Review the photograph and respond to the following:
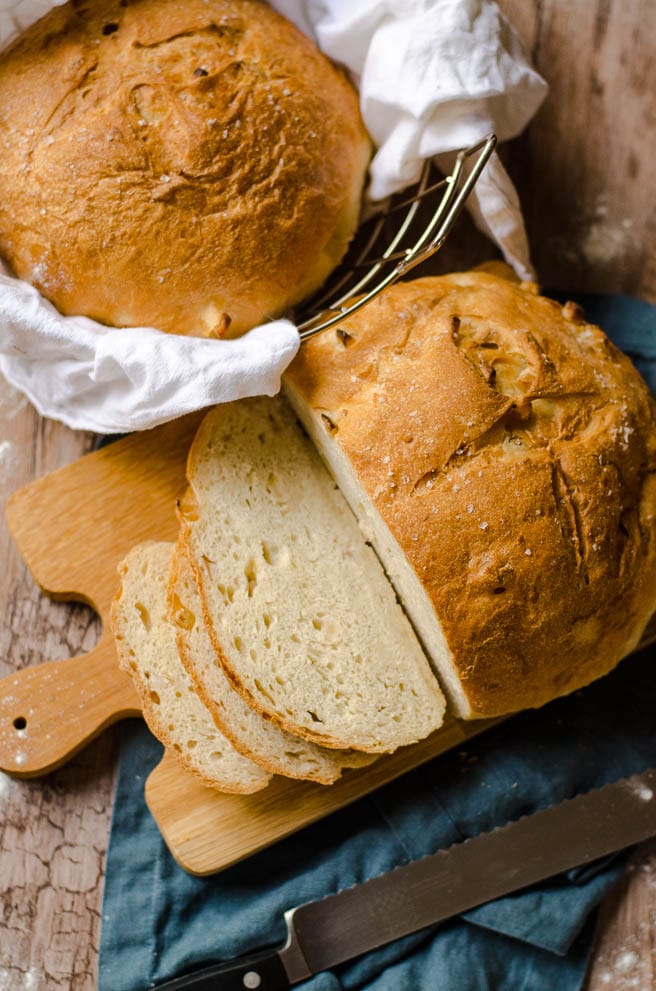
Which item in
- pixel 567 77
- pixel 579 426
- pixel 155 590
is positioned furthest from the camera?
pixel 567 77

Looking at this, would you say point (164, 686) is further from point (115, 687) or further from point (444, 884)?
point (444, 884)

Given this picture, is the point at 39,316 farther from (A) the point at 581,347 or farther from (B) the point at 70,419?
(A) the point at 581,347

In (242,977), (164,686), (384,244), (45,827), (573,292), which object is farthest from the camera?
(573,292)

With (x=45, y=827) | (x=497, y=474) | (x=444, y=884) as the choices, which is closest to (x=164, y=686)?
(x=45, y=827)

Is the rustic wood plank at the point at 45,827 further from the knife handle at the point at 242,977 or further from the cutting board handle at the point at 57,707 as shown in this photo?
the knife handle at the point at 242,977

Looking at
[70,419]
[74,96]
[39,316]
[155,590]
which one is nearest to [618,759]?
[155,590]

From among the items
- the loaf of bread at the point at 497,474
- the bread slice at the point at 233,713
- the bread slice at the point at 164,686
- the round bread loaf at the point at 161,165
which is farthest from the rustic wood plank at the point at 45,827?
the loaf of bread at the point at 497,474
